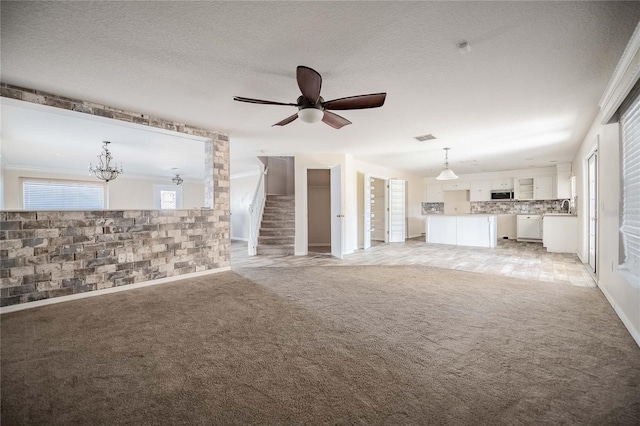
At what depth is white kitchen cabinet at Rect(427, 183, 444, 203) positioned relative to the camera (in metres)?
10.9

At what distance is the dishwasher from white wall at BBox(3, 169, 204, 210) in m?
10.6

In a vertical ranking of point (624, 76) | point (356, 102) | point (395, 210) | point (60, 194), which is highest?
point (624, 76)

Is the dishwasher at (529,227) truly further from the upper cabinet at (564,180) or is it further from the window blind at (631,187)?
the window blind at (631,187)

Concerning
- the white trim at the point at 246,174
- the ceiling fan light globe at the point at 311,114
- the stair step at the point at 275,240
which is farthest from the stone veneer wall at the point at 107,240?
the white trim at the point at 246,174

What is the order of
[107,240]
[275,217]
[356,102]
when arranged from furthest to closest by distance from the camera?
1. [275,217]
2. [107,240]
3. [356,102]

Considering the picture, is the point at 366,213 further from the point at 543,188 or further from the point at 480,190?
the point at 543,188

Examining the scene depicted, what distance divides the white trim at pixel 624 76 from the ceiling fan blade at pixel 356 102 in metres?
1.87

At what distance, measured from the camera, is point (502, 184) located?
9.49 meters

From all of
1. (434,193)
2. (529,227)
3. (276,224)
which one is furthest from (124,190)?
(529,227)

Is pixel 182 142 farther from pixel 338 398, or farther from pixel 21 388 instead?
pixel 338 398

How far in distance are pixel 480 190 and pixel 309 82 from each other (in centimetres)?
951

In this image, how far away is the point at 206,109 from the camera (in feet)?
12.5

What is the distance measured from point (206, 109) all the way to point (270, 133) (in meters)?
1.37

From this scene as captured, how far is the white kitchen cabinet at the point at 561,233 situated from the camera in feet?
21.6
